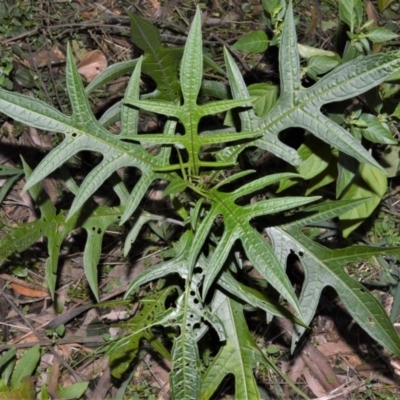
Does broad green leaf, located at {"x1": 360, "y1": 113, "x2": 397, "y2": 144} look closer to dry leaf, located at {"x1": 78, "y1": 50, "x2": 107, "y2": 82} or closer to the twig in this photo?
dry leaf, located at {"x1": 78, "y1": 50, "x2": 107, "y2": 82}

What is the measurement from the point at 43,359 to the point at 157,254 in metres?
0.52

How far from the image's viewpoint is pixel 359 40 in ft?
5.53

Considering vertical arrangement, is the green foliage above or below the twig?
above

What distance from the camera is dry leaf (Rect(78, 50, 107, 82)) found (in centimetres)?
237

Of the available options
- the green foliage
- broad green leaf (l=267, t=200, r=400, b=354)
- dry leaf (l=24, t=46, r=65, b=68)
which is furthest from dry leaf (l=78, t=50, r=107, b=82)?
broad green leaf (l=267, t=200, r=400, b=354)

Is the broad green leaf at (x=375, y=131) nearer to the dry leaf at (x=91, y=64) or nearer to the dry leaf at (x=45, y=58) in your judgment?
the dry leaf at (x=91, y=64)

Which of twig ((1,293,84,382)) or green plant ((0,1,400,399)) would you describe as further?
twig ((1,293,84,382))

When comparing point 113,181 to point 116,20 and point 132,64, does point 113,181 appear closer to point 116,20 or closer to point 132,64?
point 132,64

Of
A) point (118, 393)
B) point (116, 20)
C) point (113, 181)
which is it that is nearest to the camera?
point (113, 181)

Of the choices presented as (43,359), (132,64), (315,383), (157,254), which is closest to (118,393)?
(43,359)

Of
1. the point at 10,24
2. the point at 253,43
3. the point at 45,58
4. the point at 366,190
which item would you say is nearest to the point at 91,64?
the point at 45,58

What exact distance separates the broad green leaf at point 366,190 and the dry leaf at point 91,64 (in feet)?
3.30

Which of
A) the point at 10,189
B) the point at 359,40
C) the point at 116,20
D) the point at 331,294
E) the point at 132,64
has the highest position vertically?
the point at 116,20

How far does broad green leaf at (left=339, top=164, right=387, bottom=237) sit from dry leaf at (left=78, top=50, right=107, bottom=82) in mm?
1007
